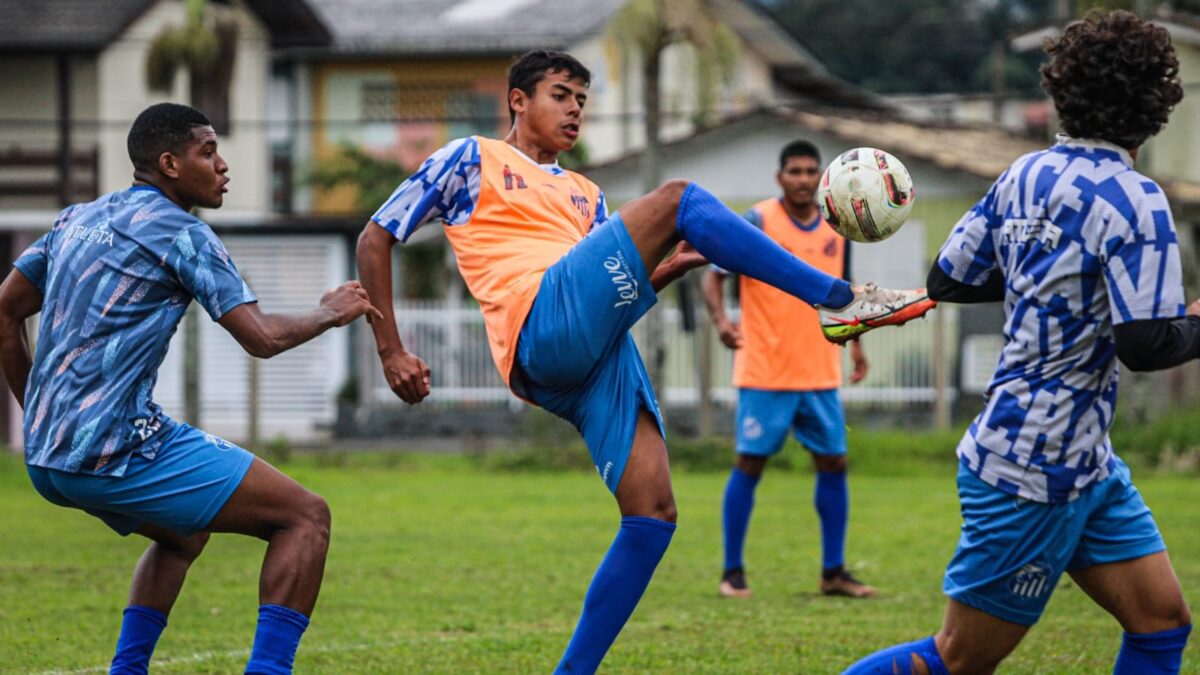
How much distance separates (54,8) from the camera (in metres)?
30.0

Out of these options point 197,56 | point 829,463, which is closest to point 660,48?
point 197,56

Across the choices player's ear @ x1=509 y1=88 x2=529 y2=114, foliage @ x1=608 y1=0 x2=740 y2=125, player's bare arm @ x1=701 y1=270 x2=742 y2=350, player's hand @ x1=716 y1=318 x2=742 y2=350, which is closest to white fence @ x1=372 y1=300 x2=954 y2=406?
foliage @ x1=608 y1=0 x2=740 y2=125

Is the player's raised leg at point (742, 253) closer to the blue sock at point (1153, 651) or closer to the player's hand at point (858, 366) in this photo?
the blue sock at point (1153, 651)

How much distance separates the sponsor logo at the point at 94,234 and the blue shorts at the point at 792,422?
4983mm

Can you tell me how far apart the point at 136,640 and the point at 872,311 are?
282 cm

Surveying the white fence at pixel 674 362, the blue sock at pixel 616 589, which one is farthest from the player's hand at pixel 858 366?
the white fence at pixel 674 362

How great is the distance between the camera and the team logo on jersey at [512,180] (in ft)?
20.2

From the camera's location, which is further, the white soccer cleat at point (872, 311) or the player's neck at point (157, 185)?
the player's neck at point (157, 185)

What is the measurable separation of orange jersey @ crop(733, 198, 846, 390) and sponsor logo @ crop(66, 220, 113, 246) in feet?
16.1

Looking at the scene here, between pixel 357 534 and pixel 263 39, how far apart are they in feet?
70.0

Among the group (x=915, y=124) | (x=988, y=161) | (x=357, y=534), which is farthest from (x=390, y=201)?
(x=915, y=124)

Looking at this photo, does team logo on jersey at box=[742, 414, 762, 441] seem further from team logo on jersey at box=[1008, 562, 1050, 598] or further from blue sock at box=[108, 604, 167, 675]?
team logo on jersey at box=[1008, 562, 1050, 598]

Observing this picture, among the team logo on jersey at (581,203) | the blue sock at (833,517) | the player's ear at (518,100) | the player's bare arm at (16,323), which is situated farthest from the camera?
the blue sock at (833,517)

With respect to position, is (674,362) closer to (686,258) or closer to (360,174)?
(360,174)
